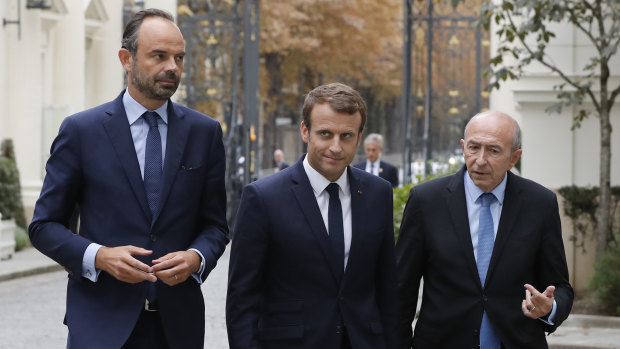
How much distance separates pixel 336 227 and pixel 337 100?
1.64 ft

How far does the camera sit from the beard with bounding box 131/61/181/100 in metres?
5.03

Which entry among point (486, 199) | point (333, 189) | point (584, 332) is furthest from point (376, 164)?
point (333, 189)

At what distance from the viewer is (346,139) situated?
501 cm

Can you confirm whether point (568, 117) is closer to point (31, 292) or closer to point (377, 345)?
point (31, 292)

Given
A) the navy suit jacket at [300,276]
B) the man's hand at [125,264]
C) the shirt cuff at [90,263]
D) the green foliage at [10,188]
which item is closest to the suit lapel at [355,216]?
the navy suit jacket at [300,276]

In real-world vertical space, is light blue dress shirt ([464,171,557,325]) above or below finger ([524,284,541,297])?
above

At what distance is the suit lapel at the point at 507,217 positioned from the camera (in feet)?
17.5

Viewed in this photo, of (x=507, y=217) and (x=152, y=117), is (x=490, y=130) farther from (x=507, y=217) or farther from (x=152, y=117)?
Result: (x=152, y=117)

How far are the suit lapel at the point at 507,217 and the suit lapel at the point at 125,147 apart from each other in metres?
1.41

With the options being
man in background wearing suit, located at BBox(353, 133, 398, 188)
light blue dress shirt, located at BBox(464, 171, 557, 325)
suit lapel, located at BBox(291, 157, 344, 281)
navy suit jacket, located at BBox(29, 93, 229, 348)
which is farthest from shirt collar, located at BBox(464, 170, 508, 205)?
man in background wearing suit, located at BBox(353, 133, 398, 188)

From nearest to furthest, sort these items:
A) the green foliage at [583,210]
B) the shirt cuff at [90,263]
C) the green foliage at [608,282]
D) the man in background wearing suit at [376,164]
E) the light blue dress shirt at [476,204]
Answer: the shirt cuff at [90,263]
the light blue dress shirt at [476,204]
the green foliage at [608,282]
the green foliage at [583,210]
the man in background wearing suit at [376,164]

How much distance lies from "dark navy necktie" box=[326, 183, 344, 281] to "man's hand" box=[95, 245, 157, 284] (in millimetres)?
721

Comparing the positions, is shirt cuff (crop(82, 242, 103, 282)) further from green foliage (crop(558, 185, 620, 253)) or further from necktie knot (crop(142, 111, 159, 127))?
green foliage (crop(558, 185, 620, 253))

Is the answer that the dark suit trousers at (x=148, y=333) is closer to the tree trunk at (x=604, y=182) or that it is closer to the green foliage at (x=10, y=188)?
the tree trunk at (x=604, y=182)
